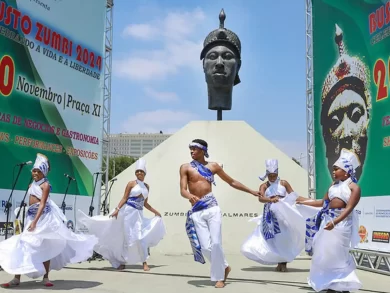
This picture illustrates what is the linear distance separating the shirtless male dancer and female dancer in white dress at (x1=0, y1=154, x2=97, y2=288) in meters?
1.16

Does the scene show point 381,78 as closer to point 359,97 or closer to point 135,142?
point 359,97

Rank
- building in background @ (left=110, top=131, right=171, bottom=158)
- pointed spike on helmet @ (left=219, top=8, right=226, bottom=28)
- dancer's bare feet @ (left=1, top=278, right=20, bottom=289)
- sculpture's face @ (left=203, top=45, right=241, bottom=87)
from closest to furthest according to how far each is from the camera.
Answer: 1. dancer's bare feet @ (left=1, top=278, right=20, bottom=289)
2. sculpture's face @ (left=203, top=45, right=241, bottom=87)
3. pointed spike on helmet @ (left=219, top=8, right=226, bottom=28)
4. building in background @ (left=110, top=131, right=171, bottom=158)

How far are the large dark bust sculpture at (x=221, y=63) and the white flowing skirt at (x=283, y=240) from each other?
292 inches

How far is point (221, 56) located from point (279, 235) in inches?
302

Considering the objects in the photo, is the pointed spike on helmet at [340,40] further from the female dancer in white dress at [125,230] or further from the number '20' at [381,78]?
the female dancer in white dress at [125,230]

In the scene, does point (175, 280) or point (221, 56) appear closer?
point (175, 280)

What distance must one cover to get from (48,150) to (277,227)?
4.05m

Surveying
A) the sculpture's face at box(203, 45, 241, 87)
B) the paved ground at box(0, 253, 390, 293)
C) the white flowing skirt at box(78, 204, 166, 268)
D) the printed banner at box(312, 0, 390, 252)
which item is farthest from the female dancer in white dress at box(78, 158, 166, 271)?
the sculpture's face at box(203, 45, 241, 87)

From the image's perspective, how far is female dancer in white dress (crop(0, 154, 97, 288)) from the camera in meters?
4.52

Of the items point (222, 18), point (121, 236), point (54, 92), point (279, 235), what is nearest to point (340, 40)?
point (279, 235)

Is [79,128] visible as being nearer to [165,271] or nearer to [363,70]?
[165,271]

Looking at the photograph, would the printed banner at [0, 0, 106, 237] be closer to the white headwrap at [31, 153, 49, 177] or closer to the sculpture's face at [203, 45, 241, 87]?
the white headwrap at [31, 153, 49, 177]

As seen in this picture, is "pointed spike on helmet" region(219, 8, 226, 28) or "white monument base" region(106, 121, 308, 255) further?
"pointed spike on helmet" region(219, 8, 226, 28)

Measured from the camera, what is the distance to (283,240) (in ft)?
21.4
